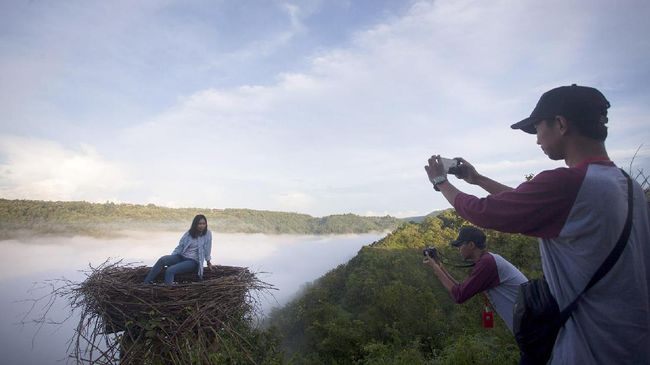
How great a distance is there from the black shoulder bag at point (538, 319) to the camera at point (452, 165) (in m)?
0.80

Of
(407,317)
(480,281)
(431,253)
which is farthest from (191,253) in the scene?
(407,317)

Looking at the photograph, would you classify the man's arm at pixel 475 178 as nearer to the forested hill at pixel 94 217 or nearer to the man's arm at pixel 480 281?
the man's arm at pixel 480 281

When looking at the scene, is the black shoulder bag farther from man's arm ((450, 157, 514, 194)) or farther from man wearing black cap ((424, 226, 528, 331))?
man wearing black cap ((424, 226, 528, 331))

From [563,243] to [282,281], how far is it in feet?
512

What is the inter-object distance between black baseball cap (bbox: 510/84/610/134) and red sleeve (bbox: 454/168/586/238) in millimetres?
305

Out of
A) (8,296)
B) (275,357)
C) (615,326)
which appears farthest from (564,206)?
(8,296)

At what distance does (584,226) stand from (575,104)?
59 cm

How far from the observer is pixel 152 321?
4895 mm

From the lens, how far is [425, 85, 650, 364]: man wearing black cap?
1.44 m

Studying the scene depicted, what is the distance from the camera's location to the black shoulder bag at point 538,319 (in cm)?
161

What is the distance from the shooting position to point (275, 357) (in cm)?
1307

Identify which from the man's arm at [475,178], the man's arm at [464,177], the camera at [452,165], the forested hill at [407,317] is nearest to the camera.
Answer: the man's arm at [464,177]

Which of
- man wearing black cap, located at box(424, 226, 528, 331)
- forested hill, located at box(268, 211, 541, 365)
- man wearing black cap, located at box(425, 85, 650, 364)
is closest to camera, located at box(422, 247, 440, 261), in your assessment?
man wearing black cap, located at box(424, 226, 528, 331)

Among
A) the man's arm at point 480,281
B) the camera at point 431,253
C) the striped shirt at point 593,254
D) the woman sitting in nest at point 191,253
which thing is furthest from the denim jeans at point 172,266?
the striped shirt at point 593,254
